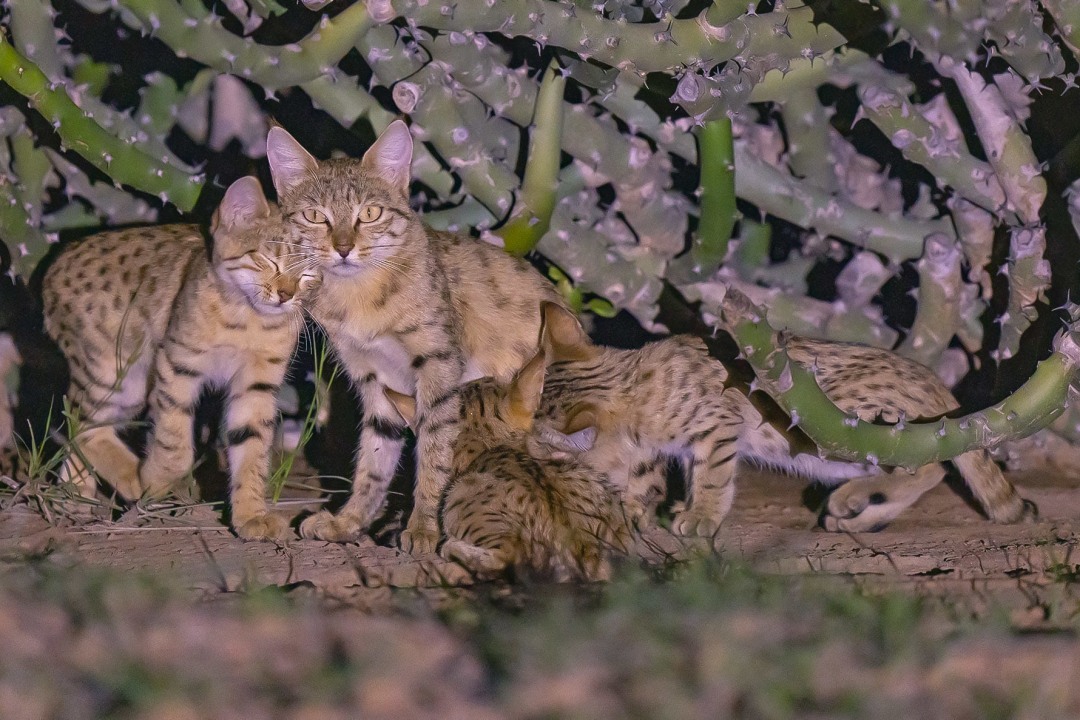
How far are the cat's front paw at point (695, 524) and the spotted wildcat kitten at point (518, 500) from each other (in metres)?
0.52

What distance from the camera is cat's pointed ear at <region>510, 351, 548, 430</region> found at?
4461mm

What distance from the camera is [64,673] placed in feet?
8.87

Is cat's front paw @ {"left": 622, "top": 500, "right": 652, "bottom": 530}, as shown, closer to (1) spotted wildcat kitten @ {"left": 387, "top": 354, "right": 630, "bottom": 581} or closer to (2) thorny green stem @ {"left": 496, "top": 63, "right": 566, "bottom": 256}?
(1) spotted wildcat kitten @ {"left": 387, "top": 354, "right": 630, "bottom": 581}

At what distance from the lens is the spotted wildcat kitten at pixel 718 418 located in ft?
16.2

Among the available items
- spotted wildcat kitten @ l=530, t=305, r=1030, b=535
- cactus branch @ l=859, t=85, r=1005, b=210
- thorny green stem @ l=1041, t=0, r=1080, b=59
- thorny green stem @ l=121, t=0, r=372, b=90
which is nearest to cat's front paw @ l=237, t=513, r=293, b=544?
spotted wildcat kitten @ l=530, t=305, r=1030, b=535

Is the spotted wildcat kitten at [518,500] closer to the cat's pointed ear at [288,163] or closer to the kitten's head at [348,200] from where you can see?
the kitten's head at [348,200]

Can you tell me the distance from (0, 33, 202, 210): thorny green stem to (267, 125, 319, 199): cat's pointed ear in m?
0.39

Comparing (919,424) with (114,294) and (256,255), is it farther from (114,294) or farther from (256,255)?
(114,294)

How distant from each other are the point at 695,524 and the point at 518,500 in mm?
1148

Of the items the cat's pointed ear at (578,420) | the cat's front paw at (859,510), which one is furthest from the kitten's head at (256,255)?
the cat's front paw at (859,510)

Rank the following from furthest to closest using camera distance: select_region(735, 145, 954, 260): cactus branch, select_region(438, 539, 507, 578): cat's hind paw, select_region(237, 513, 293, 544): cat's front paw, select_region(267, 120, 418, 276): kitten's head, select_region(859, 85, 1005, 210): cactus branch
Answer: select_region(735, 145, 954, 260): cactus branch, select_region(859, 85, 1005, 210): cactus branch, select_region(267, 120, 418, 276): kitten's head, select_region(237, 513, 293, 544): cat's front paw, select_region(438, 539, 507, 578): cat's hind paw

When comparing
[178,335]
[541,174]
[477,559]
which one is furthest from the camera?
[541,174]

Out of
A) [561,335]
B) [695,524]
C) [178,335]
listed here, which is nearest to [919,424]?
[695,524]

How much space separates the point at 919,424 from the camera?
15.1ft
